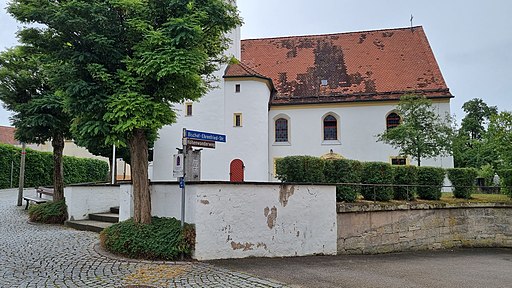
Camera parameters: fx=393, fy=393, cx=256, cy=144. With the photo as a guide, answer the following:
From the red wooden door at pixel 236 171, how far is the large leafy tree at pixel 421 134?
8.79m

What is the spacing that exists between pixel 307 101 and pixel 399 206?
52.3ft

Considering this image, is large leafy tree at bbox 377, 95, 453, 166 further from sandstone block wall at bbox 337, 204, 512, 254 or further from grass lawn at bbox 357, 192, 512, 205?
sandstone block wall at bbox 337, 204, 512, 254

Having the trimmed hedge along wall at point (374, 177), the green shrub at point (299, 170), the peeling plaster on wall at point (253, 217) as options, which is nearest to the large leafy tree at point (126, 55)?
the peeling plaster on wall at point (253, 217)

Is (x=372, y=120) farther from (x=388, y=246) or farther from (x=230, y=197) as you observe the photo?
(x=230, y=197)

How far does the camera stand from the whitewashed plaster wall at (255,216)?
8.16 m

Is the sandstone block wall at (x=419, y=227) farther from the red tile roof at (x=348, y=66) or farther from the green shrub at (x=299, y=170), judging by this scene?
the red tile roof at (x=348, y=66)

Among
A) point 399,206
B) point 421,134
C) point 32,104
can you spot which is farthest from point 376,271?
point 421,134

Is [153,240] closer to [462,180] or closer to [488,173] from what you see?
[462,180]

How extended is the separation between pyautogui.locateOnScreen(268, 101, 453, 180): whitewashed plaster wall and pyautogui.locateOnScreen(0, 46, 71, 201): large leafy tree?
15446 mm

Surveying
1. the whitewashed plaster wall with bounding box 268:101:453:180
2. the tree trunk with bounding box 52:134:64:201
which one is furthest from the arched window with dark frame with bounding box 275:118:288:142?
the tree trunk with bounding box 52:134:64:201

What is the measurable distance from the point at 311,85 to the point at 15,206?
19.9 m

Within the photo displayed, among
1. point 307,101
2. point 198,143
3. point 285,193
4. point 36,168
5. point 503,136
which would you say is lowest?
point 285,193

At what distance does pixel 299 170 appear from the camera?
10469 millimetres

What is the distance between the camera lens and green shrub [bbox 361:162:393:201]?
12.4m
